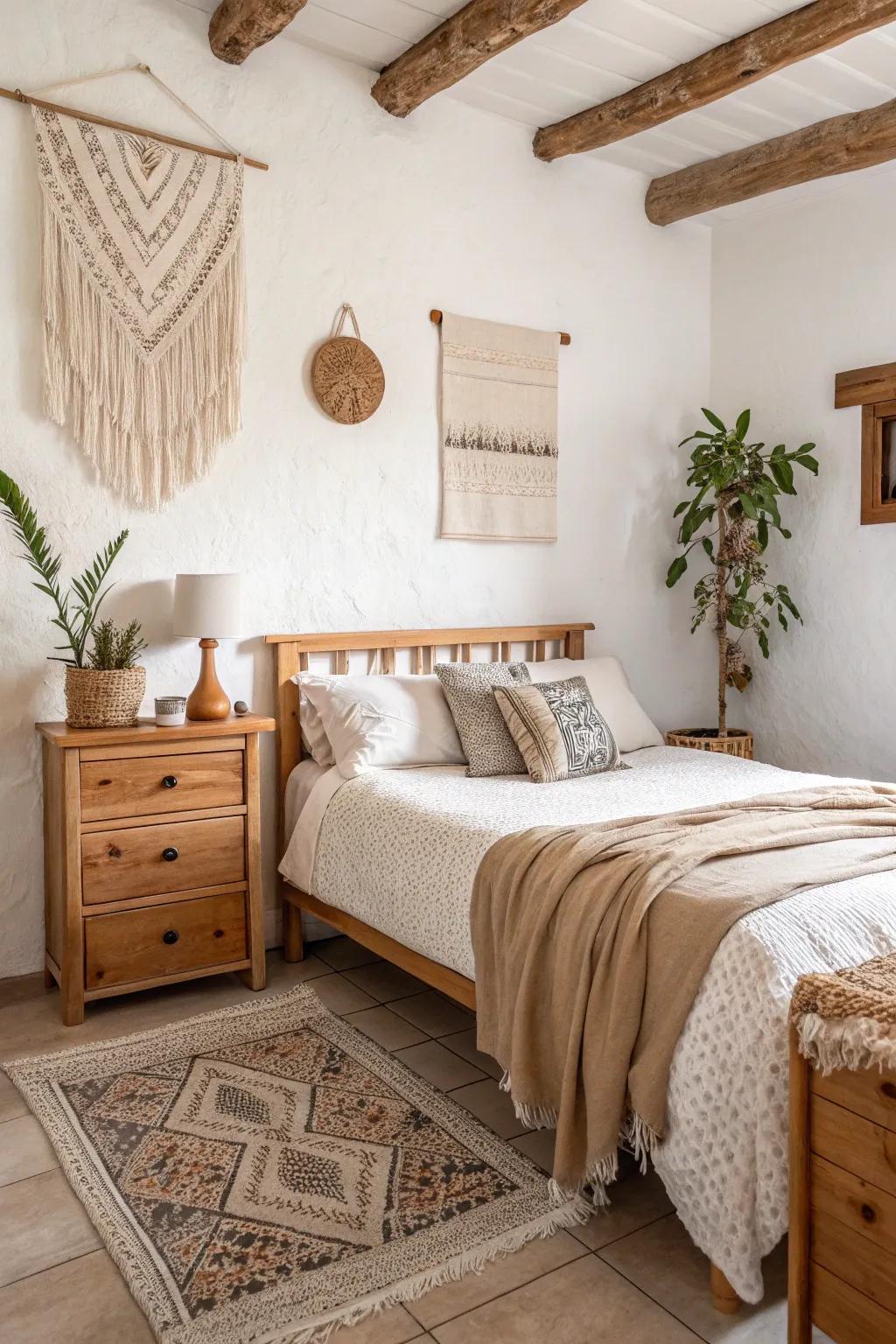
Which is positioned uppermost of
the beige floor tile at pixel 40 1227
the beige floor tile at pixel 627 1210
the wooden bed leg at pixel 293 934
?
the wooden bed leg at pixel 293 934

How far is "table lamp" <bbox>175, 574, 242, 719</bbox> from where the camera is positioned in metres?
2.98

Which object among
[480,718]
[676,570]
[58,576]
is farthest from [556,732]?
[58,576]

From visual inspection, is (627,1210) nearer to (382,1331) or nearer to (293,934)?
(382,1331)

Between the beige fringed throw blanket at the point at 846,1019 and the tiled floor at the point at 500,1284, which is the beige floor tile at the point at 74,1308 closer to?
the tiled floor at the point at 500,1284

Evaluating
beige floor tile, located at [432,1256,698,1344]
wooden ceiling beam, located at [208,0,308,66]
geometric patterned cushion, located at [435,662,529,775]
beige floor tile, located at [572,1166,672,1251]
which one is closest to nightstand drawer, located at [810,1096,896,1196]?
beige floor tile, located at [432,1256,698,1344]

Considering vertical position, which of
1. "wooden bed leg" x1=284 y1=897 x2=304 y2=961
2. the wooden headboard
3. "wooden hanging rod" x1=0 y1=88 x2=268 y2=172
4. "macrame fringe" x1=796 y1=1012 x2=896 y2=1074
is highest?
"wooden hanging rod" x1=0 y1=88 x2=268 y2=172

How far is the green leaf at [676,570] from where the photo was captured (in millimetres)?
4293

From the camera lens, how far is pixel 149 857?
112 inches

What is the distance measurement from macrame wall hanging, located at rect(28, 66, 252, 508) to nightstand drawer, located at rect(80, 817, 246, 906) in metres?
1.01

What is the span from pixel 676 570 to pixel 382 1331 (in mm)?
3246

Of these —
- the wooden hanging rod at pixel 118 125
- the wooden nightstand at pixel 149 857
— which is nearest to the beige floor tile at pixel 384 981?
the wooden nightstand at pixel 149 857

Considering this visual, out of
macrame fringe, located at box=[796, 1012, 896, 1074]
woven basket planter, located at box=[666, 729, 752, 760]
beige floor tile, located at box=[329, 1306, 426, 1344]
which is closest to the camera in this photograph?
macrame fringe, located at box=[796, 1012, 896, 1074]

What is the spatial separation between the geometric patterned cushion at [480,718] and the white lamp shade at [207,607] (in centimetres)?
72

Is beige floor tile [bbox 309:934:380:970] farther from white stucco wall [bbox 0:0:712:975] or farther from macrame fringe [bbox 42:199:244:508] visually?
macrame fringe [bbox 42:199:244:508]
